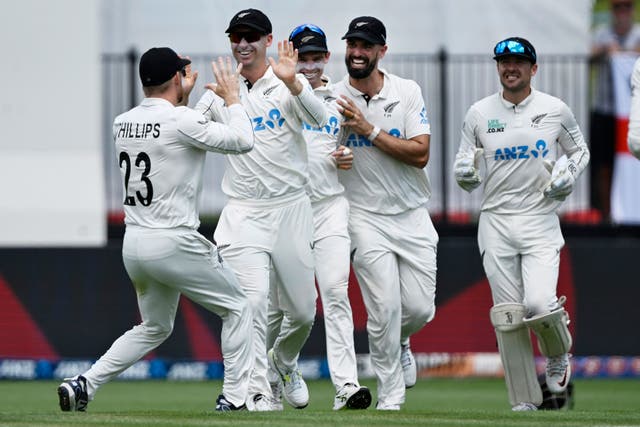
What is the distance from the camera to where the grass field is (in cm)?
801

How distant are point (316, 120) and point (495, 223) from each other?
160 cm

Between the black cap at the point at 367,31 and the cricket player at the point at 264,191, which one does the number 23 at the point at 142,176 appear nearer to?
the cricket player at the point at 264,191

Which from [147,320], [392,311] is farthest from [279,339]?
[147,320]

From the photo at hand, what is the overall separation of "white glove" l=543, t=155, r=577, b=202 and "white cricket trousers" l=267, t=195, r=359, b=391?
1.27 meters

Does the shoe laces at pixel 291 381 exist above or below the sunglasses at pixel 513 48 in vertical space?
below

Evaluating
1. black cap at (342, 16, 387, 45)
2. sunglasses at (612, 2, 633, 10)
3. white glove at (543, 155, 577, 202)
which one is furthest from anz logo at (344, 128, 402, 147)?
sunglasses at (612, 2, 633, 10)

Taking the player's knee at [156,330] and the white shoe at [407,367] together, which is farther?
the white shoe at [407,367]

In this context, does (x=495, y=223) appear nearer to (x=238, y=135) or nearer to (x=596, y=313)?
(x=238, y=135)

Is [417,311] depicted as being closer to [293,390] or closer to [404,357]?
[404,357]

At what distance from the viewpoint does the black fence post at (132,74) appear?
1380 cm

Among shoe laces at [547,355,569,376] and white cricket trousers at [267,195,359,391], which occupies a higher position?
white cricket trousers at [267,195,359,391]

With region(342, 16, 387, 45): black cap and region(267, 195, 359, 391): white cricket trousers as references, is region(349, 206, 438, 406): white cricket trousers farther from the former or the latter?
region(342, 16, 387, 45): black cap

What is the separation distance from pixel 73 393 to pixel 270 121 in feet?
6.42

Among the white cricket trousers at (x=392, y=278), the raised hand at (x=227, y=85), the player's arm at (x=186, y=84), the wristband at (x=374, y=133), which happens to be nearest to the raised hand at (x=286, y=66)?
the raised hand at (x=227, y=85)
